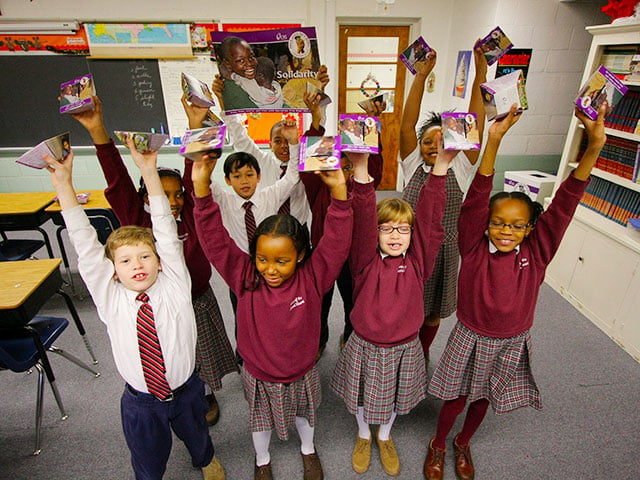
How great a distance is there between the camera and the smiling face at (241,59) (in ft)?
5.19

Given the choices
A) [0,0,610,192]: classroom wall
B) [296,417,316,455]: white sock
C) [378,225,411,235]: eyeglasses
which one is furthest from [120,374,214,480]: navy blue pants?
Answer: [0,0,610,192]: classroom wall

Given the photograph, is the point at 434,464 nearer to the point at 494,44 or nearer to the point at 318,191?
the point at 318,191

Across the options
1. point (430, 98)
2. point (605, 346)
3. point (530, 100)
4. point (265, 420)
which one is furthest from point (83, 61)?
point (605, 346)

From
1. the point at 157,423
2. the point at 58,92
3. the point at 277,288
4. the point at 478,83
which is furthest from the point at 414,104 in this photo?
the point at 58,92

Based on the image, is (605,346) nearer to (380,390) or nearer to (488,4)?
(380,390)

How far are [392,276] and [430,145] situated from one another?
0.72m

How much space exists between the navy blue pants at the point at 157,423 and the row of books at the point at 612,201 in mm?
2939

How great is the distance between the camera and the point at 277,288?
53.7 inches

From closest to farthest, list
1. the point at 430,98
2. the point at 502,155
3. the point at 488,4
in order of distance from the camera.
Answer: the point at 488,4 < the point at 502,155 < the point at 430,98

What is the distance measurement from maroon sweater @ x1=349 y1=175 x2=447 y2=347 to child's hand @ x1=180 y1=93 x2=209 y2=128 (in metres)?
0.70

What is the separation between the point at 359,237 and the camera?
1.40 m

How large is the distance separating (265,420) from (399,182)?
439cm

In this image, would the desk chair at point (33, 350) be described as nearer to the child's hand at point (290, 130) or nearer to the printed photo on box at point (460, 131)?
the child's hand at point (290, 130)

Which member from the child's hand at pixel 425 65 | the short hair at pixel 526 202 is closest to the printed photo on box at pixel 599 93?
the short hair at pixel 526 202
